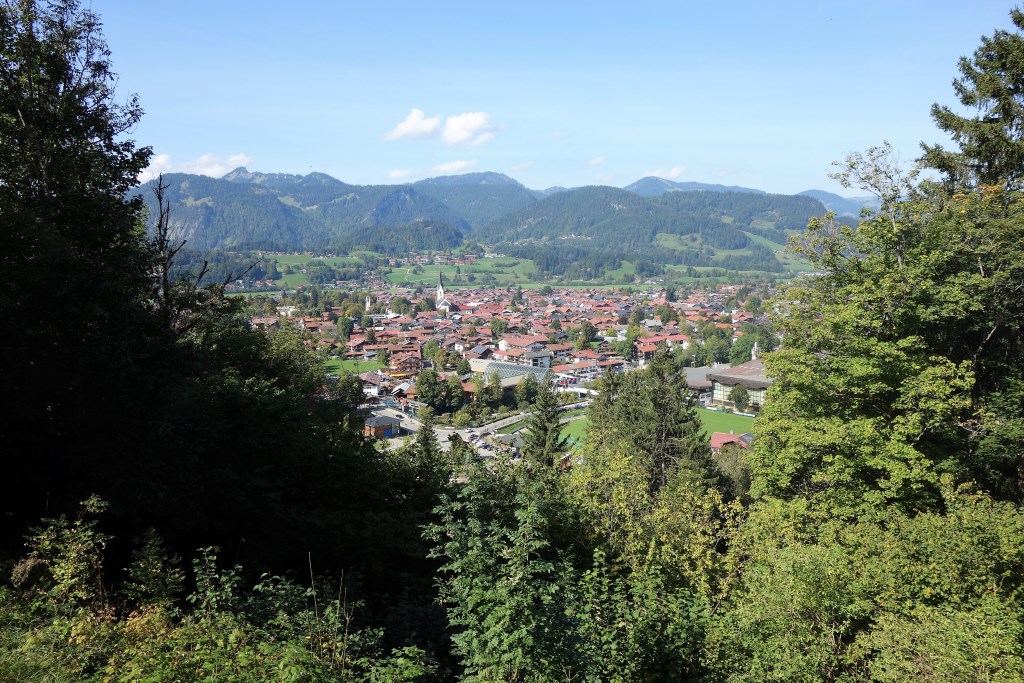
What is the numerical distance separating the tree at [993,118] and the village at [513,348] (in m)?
7.71

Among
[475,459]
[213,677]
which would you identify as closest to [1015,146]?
[475,459]

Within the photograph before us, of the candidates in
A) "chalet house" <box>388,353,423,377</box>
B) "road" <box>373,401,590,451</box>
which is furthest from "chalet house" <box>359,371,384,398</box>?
"road" <box>373,401,590,451</box>

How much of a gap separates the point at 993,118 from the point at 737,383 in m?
42.4

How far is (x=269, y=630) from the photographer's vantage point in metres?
4.20

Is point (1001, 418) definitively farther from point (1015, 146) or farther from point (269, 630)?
point (269, 630)

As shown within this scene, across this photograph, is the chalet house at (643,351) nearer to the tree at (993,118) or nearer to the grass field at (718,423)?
the grass field at (718,423)

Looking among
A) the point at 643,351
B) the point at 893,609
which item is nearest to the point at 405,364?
the point at 643,351

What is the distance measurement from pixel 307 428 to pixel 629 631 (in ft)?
19.7

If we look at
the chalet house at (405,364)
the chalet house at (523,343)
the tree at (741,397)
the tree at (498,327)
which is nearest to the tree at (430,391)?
the chalet house at (405,364)

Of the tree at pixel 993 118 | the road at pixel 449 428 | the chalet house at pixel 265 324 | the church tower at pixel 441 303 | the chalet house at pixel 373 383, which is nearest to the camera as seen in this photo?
the tree at pixel 993 118

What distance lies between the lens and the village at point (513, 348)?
142 feet

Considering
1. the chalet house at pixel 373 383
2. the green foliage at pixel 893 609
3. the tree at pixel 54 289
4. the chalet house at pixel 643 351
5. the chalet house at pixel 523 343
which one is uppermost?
the tree at pixel 54 289

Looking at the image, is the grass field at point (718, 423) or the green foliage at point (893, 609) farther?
the grass field at point (718, 423)

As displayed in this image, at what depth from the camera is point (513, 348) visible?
7744cm
